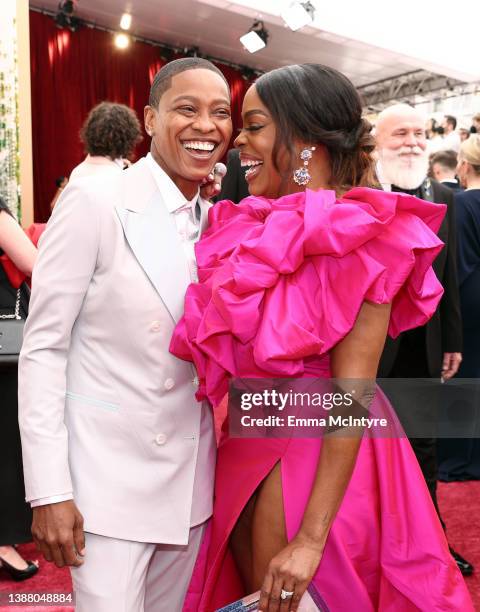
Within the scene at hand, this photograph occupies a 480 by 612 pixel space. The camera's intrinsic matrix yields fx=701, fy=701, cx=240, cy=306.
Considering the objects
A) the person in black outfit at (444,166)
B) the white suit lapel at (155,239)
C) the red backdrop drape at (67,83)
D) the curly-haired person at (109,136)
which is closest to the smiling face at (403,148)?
the curly-haired person at (109,136)

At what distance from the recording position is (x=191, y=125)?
157cm

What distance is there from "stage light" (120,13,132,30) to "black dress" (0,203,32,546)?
9.39 metres

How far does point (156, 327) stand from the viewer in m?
1.43

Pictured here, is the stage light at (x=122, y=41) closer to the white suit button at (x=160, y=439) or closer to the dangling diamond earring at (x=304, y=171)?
the dangling diamond earring at (x=304, y=171)

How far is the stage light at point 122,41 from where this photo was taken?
1160 cm

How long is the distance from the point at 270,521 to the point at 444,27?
32.1 feet

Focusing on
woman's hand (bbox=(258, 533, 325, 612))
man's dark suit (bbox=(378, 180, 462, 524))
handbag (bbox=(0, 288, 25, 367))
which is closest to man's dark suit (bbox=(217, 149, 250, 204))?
man's dark suit (bbox=(378, 180, 462, 524))

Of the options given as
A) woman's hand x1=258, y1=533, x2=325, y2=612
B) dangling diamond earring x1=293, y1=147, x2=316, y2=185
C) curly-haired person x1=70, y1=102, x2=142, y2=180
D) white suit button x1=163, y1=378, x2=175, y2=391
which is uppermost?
curly-haired person x1=70, y1=102, x2=142, y2=180

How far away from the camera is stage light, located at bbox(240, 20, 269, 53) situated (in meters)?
9.98

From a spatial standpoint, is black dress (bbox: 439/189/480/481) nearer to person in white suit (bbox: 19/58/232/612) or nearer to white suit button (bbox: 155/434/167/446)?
person in white suit (bbox: 19/58/232/612)

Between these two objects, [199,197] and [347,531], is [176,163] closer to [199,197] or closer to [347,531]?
[199,197]

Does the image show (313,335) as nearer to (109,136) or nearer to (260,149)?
(260,149)

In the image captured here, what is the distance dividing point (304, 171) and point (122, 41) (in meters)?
11.1

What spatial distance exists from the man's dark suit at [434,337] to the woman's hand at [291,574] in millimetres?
1679
